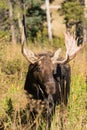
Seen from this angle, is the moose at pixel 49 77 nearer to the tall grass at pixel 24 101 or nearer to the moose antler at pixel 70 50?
the moose antler at pixel 70 50

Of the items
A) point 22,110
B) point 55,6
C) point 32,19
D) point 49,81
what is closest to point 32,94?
point 22,110

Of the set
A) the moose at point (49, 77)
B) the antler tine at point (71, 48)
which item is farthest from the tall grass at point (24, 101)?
the antler tine at point (71, 48)

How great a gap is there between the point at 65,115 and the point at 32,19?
123 ft

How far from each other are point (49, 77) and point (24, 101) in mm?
808

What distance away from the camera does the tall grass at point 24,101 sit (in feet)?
20.0

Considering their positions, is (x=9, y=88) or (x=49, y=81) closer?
(x=49, y=81)

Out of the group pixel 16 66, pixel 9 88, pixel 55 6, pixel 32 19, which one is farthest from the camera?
pixel 55 6

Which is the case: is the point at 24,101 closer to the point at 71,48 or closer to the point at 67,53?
the point at 67,53

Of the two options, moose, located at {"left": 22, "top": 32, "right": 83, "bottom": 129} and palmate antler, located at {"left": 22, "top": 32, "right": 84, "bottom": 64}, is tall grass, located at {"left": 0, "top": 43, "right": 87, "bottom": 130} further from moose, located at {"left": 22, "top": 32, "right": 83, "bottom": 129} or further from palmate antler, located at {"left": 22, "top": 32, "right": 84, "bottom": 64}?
palmate antler, located at {"left": 22, "top": 32, "right": 84, "bottom": 64}

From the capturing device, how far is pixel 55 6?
6316 centimetres

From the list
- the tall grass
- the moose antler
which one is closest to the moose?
the moose antler

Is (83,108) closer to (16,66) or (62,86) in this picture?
(62,86)

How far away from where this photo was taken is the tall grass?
6090 mm

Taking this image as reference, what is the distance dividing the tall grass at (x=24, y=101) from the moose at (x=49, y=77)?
0.14 metres
